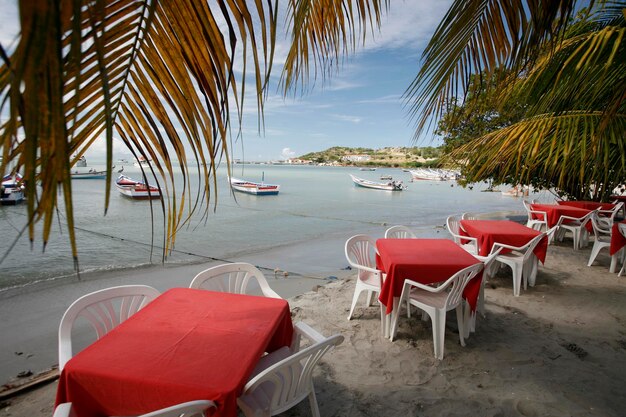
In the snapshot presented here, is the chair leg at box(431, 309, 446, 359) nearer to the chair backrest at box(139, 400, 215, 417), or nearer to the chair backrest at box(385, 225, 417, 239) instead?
the chair backrest at box(385, 225, 417, 239)

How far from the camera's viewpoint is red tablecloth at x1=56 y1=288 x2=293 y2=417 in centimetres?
156

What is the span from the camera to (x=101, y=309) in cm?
246

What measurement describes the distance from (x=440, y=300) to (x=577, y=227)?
5.99m

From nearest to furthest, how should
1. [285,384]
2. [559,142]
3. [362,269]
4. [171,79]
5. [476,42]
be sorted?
[171,79], [476,42], [285,384], [559,142], [362,269]

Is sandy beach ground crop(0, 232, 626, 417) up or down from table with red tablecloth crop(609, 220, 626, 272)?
down

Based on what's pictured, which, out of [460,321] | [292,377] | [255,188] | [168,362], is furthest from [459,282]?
[255,188]

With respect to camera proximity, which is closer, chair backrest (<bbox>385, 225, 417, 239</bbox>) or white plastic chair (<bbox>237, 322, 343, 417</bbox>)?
white plastic chair (<bbox>237, 322, 343, 417</bbox>)

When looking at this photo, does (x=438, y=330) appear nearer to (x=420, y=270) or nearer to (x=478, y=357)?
(x=478, y=357)

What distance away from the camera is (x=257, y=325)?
6.77ft

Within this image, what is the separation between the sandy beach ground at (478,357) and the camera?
253 centimetres

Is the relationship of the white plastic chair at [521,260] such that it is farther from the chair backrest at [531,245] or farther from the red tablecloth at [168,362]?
the red tablecloth at [168,362]

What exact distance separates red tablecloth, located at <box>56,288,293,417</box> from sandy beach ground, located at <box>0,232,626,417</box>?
921 millimetres

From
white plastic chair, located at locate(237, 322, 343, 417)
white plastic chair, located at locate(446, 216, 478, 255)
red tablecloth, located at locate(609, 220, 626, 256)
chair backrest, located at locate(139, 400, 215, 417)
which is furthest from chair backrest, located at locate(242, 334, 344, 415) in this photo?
red tablecloth, located at locate(609, 220, 626, 256)

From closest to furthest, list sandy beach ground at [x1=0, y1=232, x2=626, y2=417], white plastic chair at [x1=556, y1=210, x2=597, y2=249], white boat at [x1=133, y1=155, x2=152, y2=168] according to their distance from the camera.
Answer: white boat at [x1=133, y1=155, x2=152, y2=168] < sandy beach ground at [x1=0, y1=232, x2=626, y2=417] < white plastic chair at [x1=556, y1=210, x2=597, y2=249]
